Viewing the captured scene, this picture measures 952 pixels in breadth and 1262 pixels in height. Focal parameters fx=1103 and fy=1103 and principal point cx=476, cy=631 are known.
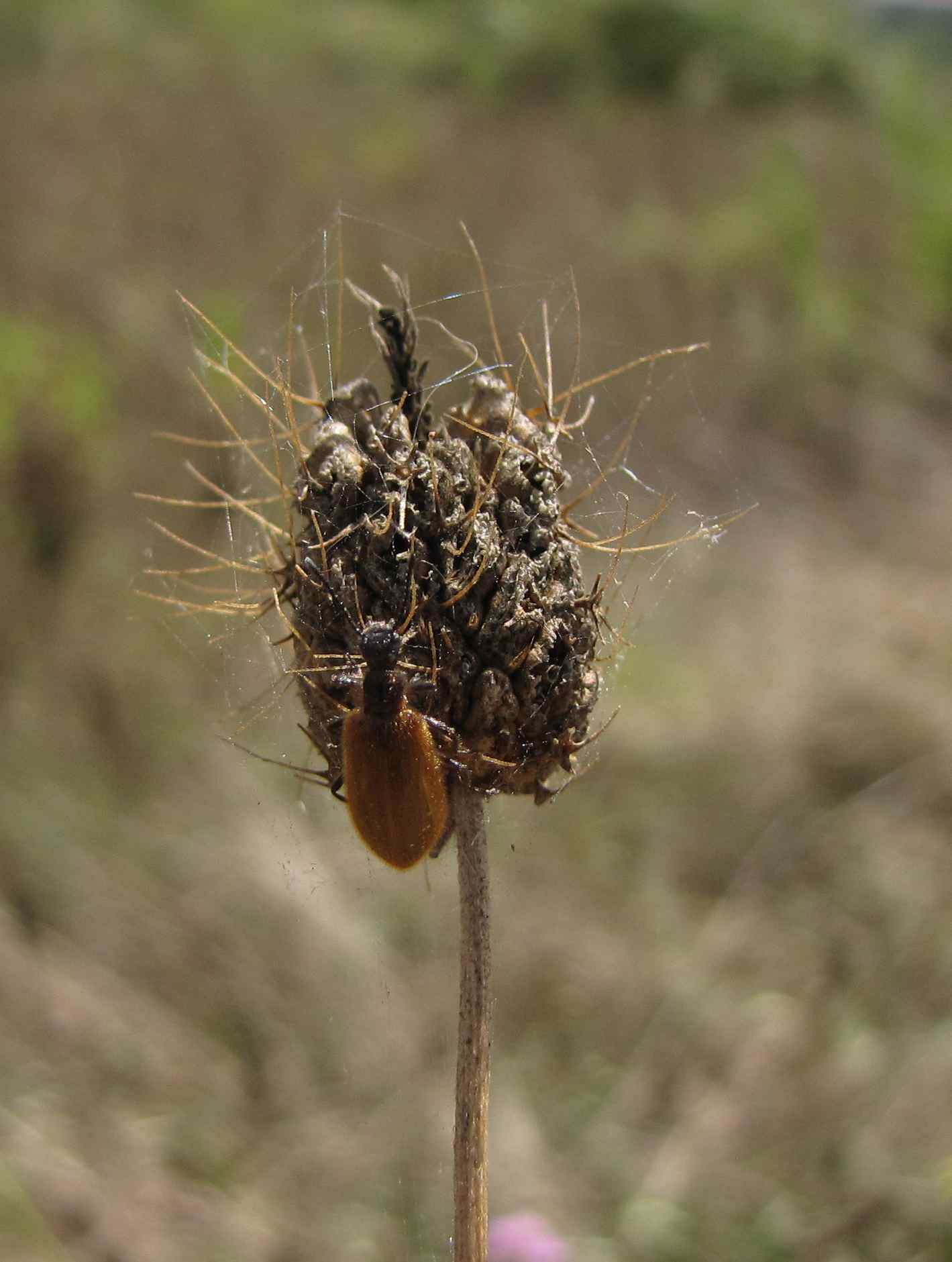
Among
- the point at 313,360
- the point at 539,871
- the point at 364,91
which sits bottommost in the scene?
the point at 313,360

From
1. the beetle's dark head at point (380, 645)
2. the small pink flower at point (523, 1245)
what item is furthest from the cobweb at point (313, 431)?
the small pink flower at point (523, 1245)

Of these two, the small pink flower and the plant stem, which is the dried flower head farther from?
the small pink flower

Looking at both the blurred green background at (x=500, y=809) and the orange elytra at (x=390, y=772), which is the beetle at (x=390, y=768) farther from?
the blurred green background at (x=500, y=809)

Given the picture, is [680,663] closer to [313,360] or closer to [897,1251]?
[897,1251]

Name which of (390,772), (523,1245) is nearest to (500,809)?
(390,772)

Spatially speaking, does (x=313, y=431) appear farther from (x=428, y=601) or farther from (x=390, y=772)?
(x=390, y=772)

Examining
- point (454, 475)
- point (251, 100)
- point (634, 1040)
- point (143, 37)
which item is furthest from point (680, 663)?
point (143, 37)
